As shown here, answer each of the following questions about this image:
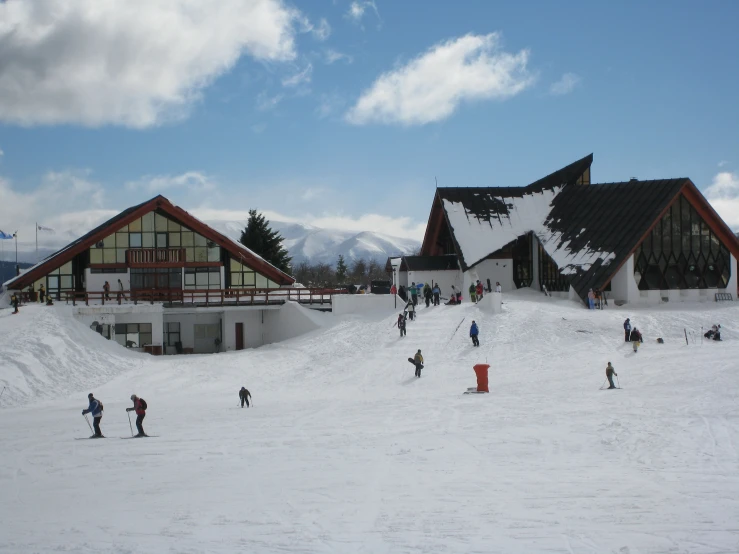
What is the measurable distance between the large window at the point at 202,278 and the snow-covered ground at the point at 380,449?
8.37 meters

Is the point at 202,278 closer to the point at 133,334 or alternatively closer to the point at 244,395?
the point at 133,334

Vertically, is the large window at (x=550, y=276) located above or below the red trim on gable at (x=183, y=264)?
below

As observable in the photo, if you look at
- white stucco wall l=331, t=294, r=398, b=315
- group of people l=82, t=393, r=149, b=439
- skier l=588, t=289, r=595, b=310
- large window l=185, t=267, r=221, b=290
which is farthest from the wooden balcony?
group of people l=82, t=393, r=149, b=439

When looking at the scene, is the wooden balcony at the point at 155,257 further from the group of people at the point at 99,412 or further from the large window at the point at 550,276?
the group of people at the point at 99,412

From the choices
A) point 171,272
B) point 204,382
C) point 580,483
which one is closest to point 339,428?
point 580,483

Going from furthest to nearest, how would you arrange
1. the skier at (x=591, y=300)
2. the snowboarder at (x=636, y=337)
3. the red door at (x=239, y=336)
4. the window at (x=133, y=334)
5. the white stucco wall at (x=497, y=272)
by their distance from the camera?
the white stucco wall at (x=497, y=272), the red door at (x=239, y=336), the skier at (x=591, y=300), the window at (x=133, y=334), the snowboarder at (x=636, y=337)

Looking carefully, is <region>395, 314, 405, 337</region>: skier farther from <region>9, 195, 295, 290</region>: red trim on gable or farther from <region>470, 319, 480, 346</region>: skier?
<region>9, 195, 295, 290</region>: red trim on gable

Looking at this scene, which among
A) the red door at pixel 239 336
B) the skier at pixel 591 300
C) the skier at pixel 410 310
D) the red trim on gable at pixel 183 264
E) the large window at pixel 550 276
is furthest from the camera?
the large window at pixel 550 276

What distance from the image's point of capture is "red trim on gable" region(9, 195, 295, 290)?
35125 mm

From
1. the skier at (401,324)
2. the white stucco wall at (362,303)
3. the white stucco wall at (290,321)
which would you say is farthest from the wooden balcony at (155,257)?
the skier at (401,324)

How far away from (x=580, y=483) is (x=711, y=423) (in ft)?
18.4

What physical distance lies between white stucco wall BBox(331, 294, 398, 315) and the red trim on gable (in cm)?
531

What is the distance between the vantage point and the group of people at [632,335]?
89.2ft

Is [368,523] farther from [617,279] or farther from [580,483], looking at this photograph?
[617,279]
